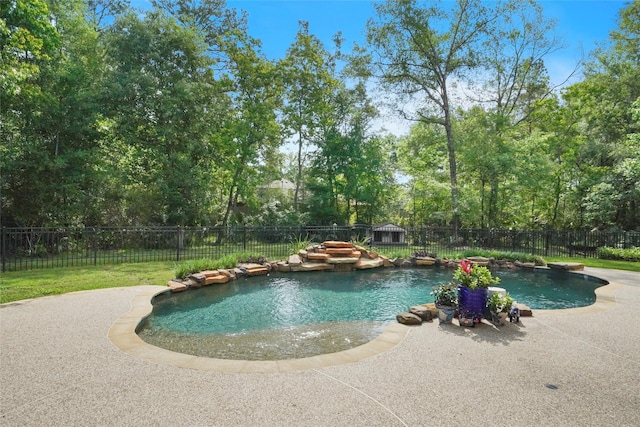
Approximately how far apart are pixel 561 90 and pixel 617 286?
58.8 feet

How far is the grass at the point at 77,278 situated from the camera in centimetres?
653

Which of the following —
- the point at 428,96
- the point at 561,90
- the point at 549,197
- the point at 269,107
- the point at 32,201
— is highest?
the point at 561,90

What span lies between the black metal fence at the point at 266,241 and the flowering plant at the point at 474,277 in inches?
313

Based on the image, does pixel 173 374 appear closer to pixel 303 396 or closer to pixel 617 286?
pixel 303 396

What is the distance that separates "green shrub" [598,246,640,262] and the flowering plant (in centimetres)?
1237

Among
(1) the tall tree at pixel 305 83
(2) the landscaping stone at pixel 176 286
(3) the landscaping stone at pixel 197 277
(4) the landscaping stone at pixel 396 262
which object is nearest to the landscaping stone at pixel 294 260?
(3) the landscaping stone at pixel 197 277

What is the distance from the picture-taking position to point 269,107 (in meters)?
18.0

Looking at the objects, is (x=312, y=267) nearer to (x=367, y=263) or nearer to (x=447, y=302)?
(x=367, y=263)

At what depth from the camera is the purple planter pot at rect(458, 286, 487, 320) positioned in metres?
5.01

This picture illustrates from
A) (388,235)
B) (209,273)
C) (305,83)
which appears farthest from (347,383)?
(305,83)

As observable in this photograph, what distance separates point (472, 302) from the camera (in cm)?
504

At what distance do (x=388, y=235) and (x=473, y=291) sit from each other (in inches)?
563

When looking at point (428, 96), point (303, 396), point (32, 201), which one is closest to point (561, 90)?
point (428, 96)

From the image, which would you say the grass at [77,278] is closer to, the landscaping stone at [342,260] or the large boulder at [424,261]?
the landscaping stone at [342,260]
